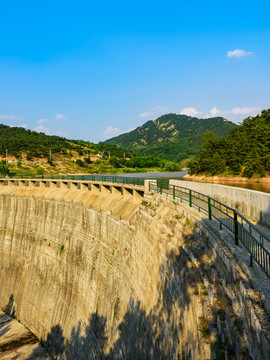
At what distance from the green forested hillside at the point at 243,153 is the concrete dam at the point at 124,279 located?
1057 inches

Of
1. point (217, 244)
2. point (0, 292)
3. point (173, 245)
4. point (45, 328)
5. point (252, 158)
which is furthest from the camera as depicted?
point (252, 158)

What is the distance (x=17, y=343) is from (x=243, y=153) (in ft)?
151

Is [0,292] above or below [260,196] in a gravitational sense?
below

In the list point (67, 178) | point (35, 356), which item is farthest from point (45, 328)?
point (67, 178)

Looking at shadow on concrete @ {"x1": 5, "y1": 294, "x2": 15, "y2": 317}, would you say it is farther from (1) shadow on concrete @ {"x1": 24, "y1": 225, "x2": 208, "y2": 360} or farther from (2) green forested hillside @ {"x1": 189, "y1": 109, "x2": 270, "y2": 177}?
(2) green forested hillside @ {"x1": 189, "y1": 109, "x2": 270, "y2": 177}

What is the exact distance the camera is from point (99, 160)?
141 metres

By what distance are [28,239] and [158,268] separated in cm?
2819

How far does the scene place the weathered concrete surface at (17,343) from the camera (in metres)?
25.5

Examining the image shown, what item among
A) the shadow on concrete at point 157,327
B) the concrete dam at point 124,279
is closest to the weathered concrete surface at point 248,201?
the concrete dam at point 124,279

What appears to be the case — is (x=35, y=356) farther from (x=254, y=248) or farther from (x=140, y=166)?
(x=140, y=166)

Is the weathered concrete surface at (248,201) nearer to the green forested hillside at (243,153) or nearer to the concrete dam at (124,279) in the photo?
the concrete dam at (124,279)

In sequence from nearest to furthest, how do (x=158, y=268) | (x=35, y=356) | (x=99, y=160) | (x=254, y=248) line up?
(x=254, y=248), (x=158, y=268), (x=35, y=356), (x=99, y=160)

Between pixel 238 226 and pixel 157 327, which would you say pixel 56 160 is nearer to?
pixel 157 327

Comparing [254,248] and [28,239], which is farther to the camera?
[28,239]
